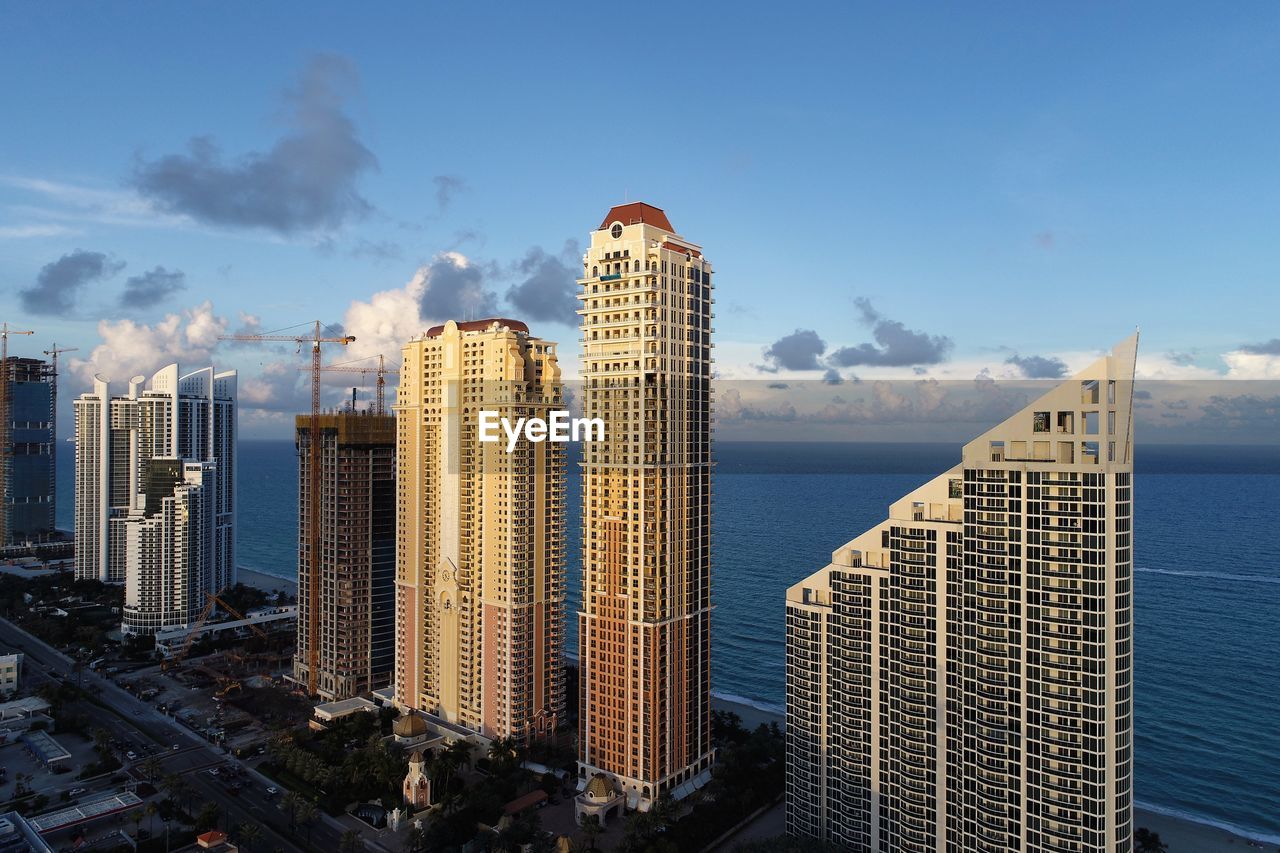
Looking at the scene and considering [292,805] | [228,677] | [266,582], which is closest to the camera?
[292,805]

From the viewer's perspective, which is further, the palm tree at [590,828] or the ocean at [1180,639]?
the ocean at [1180,639]

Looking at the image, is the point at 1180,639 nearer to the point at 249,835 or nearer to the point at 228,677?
the point at 249,835

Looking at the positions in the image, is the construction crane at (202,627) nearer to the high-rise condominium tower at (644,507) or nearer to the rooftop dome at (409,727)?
the rooftop dome at (409,727)

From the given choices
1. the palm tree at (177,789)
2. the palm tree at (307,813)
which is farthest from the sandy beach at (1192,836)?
the palm tree at (177,789)

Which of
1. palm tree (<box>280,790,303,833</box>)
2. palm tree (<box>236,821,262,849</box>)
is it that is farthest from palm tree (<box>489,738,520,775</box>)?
palm tree (<box>236,821,262,849</box>)

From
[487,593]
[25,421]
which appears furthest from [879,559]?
[25,421]

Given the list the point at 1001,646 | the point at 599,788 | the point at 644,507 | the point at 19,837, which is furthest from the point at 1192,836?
the point at 19,837

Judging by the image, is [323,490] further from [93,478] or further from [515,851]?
[93,478]
